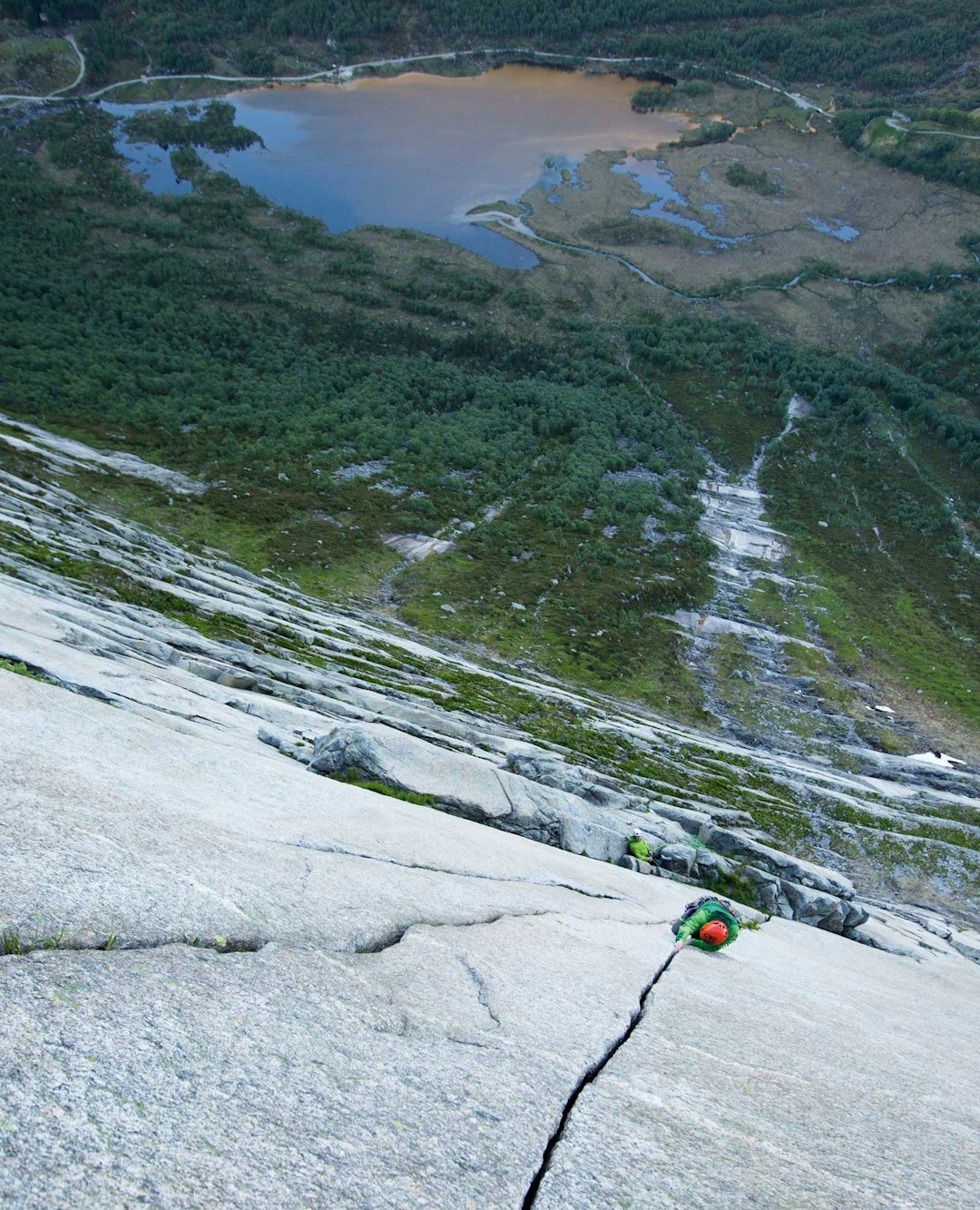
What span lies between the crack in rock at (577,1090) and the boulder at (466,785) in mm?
9250

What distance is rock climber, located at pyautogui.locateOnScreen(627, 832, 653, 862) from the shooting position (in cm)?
2220

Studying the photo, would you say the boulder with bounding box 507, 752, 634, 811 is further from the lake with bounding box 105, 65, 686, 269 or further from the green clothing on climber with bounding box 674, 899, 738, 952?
the lake with bounding box 105, 65, 686, 269

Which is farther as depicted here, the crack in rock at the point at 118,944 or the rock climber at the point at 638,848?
the rock climber at the point at 638,848

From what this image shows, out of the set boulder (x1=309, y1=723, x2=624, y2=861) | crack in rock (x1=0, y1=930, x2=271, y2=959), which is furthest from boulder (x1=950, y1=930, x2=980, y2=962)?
crack in rock (x1=0, y1=930, x2=271, y2=959)

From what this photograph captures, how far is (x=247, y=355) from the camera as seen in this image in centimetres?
11794

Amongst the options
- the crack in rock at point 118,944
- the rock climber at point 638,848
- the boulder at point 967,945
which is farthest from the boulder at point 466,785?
the boulder at point 967,945

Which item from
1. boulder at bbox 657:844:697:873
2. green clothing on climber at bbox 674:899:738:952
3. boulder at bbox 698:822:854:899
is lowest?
boulder at bbox 698:822:854:899

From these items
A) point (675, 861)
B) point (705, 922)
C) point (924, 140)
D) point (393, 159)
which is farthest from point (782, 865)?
point (924, 140)

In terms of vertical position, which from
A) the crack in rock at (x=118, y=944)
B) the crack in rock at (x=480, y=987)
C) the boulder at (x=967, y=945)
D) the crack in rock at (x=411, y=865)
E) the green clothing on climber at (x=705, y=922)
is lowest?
the boulder at (x=967, y=945)

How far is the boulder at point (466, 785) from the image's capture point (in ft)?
61.9

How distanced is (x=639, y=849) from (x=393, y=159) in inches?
8065

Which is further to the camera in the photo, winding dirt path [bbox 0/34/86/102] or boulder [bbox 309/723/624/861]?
winding dirt path [bbox 0/34/86/102]

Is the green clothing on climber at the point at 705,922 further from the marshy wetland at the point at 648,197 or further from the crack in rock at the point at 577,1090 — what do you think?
the marshy wetland at the point at 648,197

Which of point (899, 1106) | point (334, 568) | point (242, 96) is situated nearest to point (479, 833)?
point (899, 1106)
